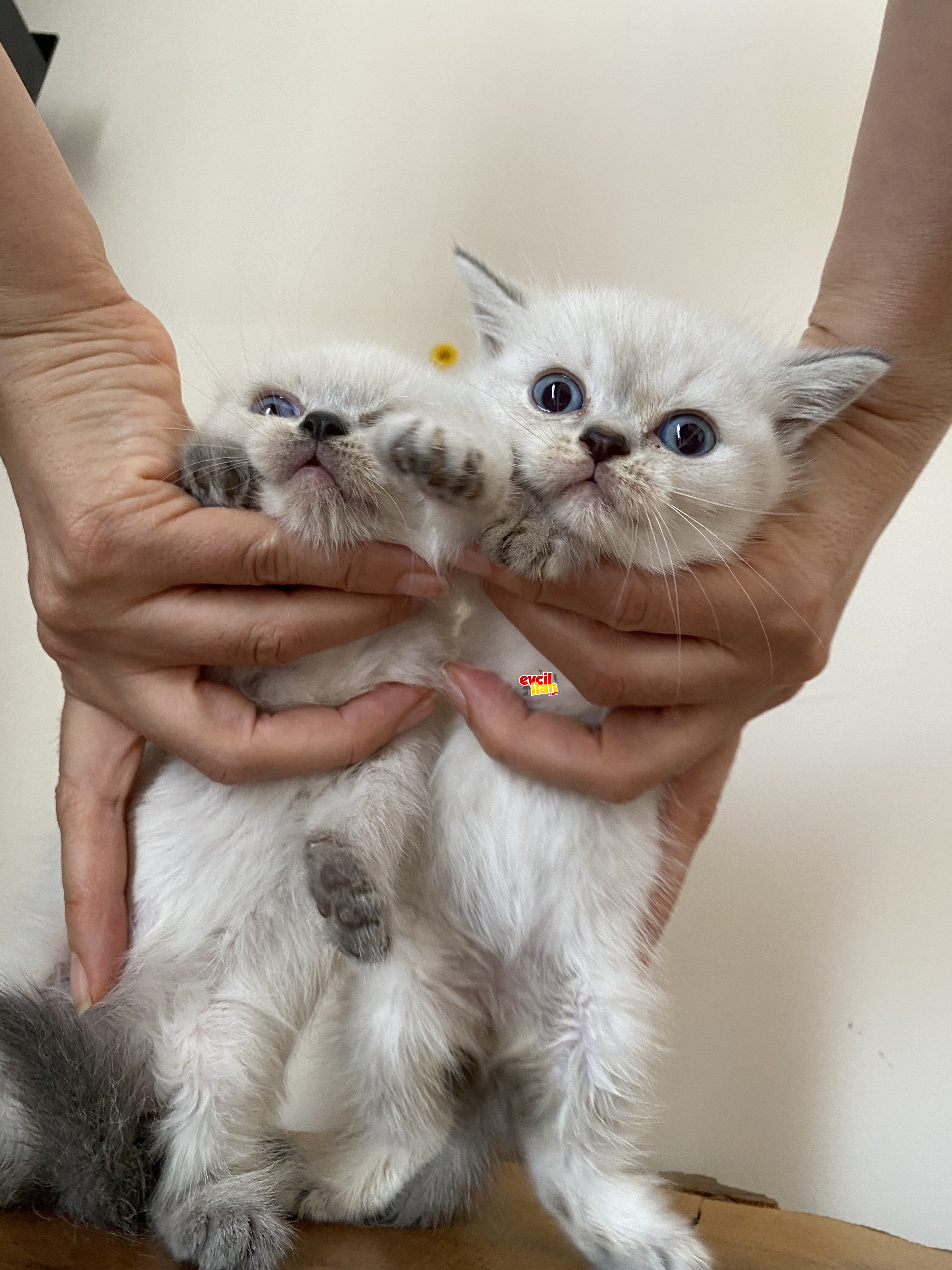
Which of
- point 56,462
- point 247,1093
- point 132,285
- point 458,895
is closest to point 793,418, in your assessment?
point 458,895

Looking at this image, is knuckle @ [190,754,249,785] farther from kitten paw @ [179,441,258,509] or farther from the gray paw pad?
the gray paw pad

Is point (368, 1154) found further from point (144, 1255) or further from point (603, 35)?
point (603, 35)

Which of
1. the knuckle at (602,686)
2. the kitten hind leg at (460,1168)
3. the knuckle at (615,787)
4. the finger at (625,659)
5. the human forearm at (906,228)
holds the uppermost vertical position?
the human forearm at (906,228)

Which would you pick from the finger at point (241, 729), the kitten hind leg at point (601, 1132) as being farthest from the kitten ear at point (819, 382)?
the kitten hind leg at point (601, 1132)

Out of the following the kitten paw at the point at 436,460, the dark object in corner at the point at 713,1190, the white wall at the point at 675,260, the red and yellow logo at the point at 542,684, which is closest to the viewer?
the kitten paw at the point at 436,460

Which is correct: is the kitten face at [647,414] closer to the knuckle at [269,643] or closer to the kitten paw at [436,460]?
the kitten paw at [436,460]

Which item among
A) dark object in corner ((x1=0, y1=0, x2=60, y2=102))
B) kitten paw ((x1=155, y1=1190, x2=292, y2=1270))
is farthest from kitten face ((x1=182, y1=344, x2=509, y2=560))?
dark object in corner ((x1=0, y1=0, x2=60, y2=102))

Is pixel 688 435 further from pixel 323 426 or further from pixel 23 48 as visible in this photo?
pixel 23 48
